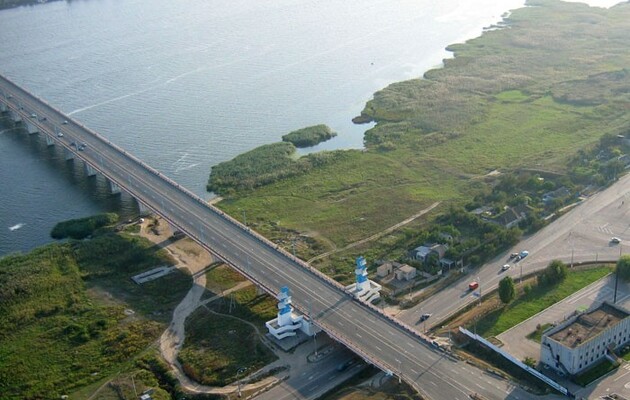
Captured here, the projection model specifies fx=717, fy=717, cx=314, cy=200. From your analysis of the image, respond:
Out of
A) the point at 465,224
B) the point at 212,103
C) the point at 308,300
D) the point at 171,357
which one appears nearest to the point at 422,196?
the point at 465,224

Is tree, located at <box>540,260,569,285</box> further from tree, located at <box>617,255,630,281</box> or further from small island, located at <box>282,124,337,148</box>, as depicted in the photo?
small island, located at <box>282,124,337,148</box>

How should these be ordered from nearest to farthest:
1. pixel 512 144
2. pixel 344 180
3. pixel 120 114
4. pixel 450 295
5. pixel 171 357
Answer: pixel 171 357
pixel 450 295
pixel 344 180
pixel 512 144
pixel 120 114

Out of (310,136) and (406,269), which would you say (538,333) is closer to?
(406,269)


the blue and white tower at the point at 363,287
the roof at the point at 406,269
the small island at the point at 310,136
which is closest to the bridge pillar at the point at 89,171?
the small island at the point at 310,136

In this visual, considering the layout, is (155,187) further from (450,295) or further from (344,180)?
(450,295)

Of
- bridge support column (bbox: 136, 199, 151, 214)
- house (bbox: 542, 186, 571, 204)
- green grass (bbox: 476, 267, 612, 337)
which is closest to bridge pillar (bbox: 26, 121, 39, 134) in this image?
bridge support column (bbox: 136, 199, 151, 214)

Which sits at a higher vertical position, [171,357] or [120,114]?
[120,114]

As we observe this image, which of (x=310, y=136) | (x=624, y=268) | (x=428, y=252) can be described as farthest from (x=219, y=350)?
(x=310, y=136)

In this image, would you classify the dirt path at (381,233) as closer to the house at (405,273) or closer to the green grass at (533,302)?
the house at (405,273)
